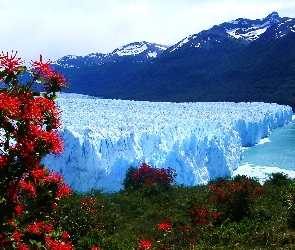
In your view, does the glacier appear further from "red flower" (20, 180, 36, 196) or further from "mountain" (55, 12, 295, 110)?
"mountain" (55, 12, 295, 110)

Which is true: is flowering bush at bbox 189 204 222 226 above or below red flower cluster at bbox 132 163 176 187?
below

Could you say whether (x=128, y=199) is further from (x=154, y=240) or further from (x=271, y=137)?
(x=271, y=137)

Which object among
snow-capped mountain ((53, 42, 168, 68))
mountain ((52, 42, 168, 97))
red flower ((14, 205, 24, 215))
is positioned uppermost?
snow-capped mountain ((53, 42, 168, 68))

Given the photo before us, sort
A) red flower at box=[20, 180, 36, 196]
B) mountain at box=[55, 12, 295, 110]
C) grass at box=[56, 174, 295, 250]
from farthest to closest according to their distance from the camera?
mountain at box=[55, 12, 295, 110], grass at box=[56, 174, 295, 250], red flower at box=[20, 180, 36, 196]

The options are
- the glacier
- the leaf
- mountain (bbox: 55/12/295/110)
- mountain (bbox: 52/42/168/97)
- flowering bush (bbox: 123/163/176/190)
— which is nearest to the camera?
the leaf

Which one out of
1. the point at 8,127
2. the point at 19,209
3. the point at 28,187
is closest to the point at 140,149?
the point at 19,209

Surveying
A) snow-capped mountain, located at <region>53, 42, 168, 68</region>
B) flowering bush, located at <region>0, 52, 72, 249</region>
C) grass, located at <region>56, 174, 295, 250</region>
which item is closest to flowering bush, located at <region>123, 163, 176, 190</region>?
grass, located at <region>56, 174, 295, 250</region>
